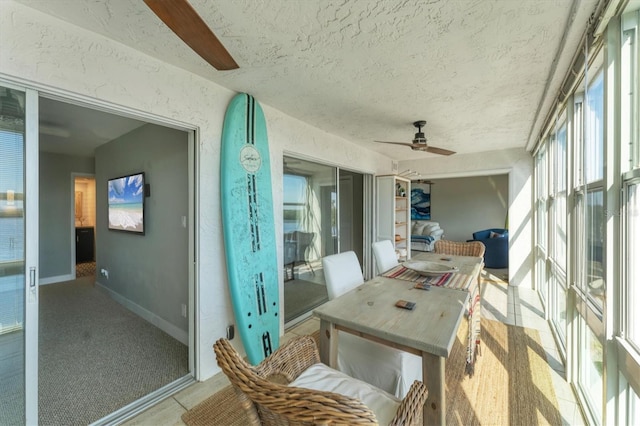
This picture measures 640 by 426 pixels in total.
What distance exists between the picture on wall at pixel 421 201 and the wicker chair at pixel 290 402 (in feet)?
26.8

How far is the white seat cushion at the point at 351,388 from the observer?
107 centimetres

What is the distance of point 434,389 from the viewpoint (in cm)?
114

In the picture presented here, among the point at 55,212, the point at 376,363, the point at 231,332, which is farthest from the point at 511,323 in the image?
the point at 55,212

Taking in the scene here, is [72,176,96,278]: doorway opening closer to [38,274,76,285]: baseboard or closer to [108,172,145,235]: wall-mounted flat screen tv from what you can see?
[38,274,76,285]: baseboard

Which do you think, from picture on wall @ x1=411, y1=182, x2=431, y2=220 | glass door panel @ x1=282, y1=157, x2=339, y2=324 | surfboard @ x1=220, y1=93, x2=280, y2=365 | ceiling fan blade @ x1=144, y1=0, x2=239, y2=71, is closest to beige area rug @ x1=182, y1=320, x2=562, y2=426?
surfboard @ x1=220, y1=93, x2=280, y2=365

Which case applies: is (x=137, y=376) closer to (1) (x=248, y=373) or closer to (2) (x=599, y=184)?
(1) (x=248, y=373)

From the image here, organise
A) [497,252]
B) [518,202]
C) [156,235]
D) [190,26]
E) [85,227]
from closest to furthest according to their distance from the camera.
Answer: [190,26], [156,235], [518,202], [497,252], [85,227]

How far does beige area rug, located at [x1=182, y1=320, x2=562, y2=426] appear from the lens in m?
1.68

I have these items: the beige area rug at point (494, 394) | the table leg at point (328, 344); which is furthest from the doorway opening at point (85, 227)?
the table leg at point (328, 344)

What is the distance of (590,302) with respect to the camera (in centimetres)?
161

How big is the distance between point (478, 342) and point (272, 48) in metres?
2.98

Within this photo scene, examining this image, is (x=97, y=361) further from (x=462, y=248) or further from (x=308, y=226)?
(x=462, y=248)

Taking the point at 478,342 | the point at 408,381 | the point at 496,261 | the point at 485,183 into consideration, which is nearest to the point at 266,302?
the point at 408,381

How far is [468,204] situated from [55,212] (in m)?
9.96
